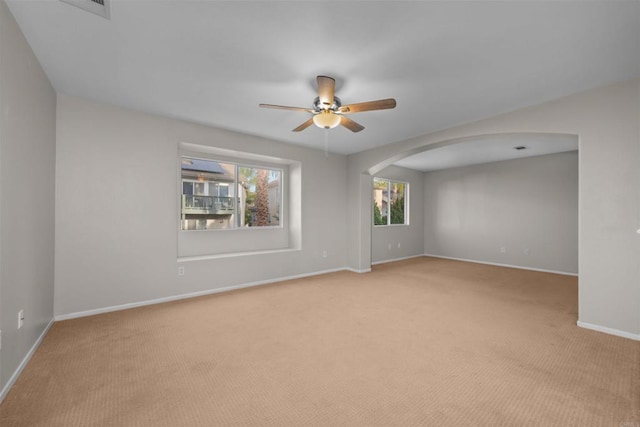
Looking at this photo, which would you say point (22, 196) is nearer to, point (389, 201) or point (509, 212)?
point (389, 201)

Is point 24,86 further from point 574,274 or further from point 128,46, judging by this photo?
point 574,274

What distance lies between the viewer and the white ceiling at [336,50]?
6.03 feet

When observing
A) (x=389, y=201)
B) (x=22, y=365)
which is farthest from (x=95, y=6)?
(x=389, y=201)

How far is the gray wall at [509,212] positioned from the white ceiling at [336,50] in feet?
12.5

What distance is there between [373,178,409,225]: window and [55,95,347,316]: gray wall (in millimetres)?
3937

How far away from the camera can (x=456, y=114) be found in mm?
3615

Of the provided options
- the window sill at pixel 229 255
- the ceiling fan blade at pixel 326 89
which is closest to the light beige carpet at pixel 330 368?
the window sill at pixel 229 255

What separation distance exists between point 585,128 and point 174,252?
17.4ft

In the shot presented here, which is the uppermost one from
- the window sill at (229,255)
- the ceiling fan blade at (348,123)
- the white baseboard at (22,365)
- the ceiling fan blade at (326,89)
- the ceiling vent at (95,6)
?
the ceiling vent at (95,6)

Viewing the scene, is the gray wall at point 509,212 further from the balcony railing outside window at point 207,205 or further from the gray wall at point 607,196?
the balcony railing outside window at point 207,205

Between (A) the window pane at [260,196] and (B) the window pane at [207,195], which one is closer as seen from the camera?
(B) the window pane at [207,195]

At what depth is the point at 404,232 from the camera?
7766mm

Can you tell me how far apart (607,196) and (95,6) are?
480cm

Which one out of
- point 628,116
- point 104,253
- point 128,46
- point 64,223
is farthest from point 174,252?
point 628,116
